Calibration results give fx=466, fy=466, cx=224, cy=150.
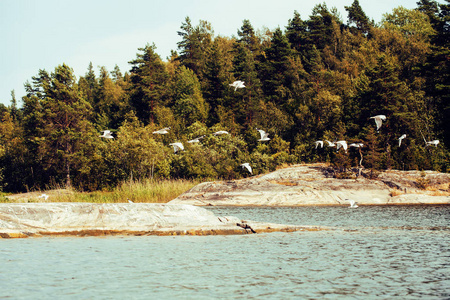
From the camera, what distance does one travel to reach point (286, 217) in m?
29.9

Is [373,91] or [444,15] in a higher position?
[444,15]

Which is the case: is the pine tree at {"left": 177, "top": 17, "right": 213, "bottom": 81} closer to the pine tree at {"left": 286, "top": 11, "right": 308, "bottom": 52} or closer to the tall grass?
the pine tree at {"left": 286, "top": 11, "right": 308, "bottom": 52}

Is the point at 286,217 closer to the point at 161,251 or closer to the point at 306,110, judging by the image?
the point at 161,251

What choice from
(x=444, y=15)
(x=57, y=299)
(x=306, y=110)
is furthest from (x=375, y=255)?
(x=306, y=110)

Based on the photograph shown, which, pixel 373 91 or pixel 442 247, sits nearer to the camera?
pixel 442 247

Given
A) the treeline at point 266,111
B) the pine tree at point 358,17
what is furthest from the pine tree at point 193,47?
the pine tree at point 358,17

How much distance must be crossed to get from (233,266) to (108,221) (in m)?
7.64

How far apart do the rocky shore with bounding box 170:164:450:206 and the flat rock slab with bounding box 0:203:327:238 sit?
69.4 ft

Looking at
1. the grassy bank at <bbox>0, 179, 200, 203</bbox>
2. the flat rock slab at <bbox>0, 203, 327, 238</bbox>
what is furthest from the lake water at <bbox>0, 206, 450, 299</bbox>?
the grassy bank at <bbox>0, 179, 200, 203</bbox>

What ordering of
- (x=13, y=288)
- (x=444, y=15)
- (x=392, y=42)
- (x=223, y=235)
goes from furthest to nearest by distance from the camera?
1. (x=392, y=42)
2. (x=444, y=15)
3. (x=223, y=235)
4. (x=13, y=288)

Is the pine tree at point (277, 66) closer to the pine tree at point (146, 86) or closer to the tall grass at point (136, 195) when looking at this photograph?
the pine tree at point (146, 86)

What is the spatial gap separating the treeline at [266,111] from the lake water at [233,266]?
30.3 m

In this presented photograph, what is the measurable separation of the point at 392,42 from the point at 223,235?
246 feet

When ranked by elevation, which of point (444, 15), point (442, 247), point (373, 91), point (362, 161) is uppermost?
point (444, 15)
